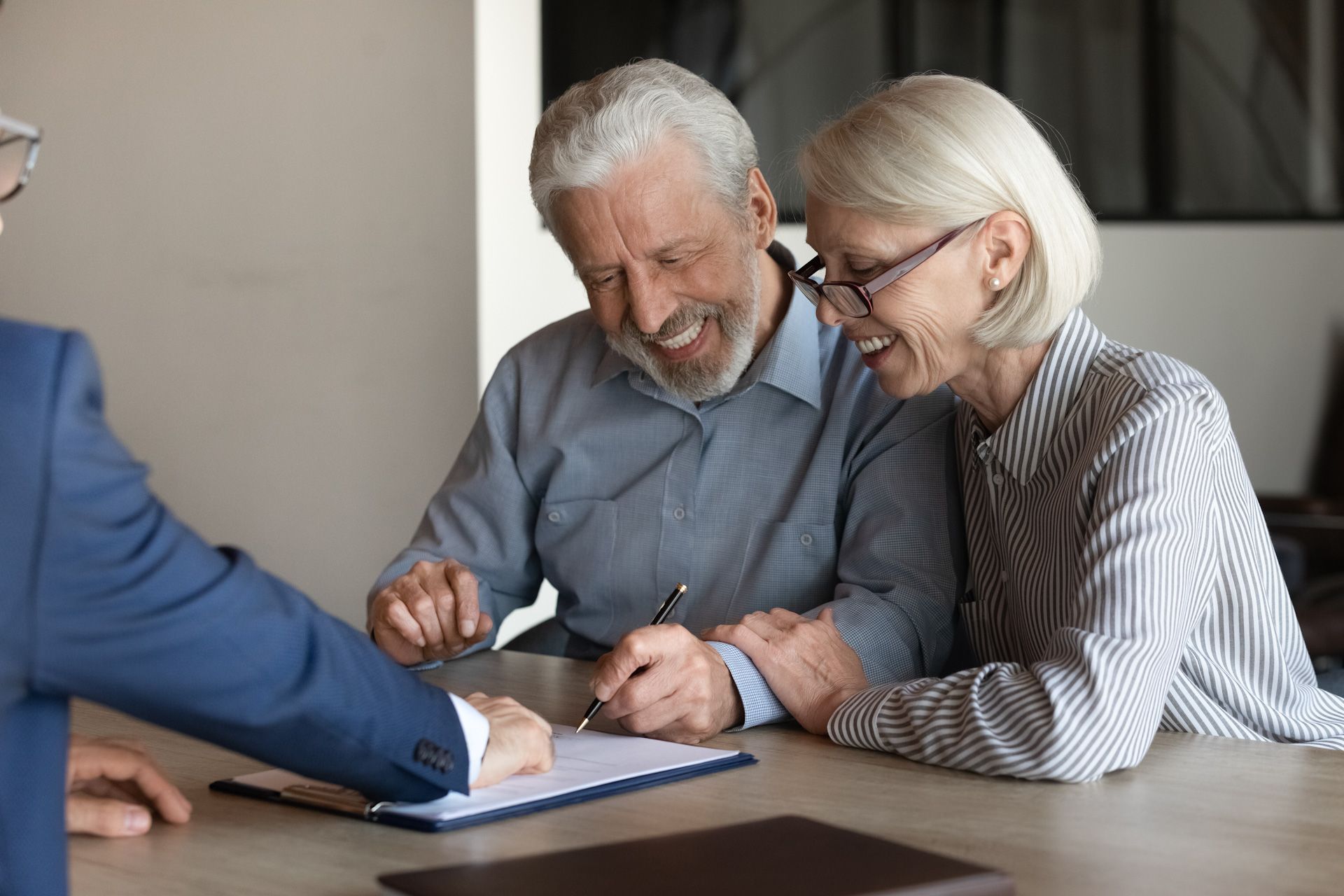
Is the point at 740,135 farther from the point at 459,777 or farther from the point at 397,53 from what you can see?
the point at 397,53

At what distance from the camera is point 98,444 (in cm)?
95

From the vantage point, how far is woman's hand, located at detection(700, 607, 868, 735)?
1674 millimetres

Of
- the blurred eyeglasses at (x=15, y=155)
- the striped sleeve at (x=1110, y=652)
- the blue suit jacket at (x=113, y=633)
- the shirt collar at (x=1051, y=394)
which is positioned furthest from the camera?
the shirt collar at (x=1051, y=394)

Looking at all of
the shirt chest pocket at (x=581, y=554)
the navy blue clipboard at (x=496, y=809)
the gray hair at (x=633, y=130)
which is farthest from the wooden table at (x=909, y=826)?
the gray hair at (x=633, y=130)

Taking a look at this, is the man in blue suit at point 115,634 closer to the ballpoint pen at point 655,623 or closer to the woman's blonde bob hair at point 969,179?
the ballpoint pen at point 655,623

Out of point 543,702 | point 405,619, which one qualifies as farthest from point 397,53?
point 543,702

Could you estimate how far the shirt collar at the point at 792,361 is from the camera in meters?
2.19

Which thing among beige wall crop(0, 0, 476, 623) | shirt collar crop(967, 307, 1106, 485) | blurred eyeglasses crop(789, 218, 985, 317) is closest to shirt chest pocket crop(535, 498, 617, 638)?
blurred eyeglasses crop(789, 218, 985, 317)

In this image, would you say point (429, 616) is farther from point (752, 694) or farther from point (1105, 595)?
point (1105, 595)

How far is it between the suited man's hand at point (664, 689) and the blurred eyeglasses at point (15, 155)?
0.81 m

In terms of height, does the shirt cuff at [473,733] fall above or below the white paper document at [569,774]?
above

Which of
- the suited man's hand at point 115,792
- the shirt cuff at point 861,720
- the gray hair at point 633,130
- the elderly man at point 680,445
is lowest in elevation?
the shirt cuff at point 861,720

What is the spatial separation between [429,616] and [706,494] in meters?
0.47

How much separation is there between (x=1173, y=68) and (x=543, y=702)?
522 centimetres
